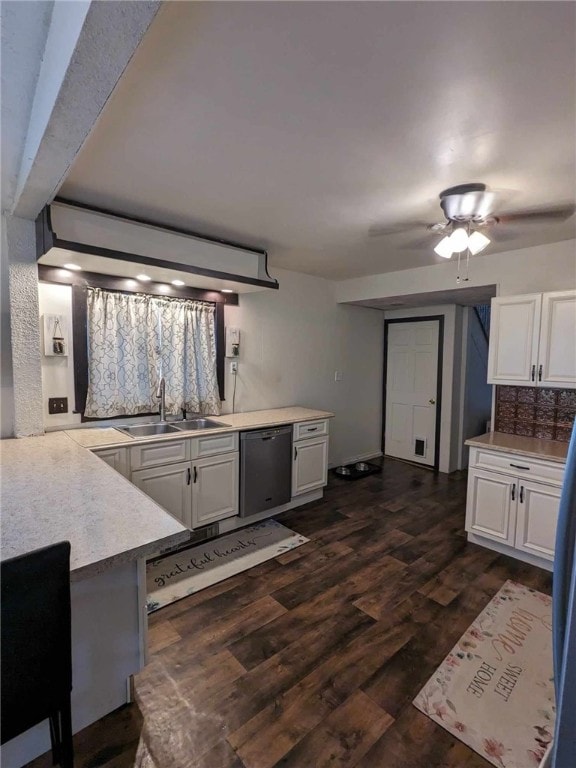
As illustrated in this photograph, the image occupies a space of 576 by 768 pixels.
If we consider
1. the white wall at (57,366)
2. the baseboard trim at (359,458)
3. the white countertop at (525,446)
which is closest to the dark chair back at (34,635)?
the white wall at (57,366)

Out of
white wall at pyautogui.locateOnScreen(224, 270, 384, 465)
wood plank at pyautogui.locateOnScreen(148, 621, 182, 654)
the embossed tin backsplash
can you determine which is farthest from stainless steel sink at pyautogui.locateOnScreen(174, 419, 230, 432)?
the embossed tin backsplash

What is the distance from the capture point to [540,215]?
2420 mm

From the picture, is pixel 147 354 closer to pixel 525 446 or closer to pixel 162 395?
pixel 162 395

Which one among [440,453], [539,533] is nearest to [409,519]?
[539,533]

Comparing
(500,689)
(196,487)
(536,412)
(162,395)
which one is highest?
(162,395)

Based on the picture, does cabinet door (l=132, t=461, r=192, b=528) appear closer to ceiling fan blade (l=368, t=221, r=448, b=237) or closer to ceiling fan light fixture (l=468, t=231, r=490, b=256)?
ceiling fan blade (l=368, t=221, r=448, b=237)

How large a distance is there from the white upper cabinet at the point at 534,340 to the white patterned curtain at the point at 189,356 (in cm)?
250

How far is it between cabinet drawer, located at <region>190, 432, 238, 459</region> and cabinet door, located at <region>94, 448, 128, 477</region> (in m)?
0.50

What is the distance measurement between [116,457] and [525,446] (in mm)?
3034

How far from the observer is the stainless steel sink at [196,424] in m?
3.25

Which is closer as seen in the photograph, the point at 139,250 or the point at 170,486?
the point at 139,250

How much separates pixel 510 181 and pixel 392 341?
350 cm

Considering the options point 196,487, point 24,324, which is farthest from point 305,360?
point 24,324

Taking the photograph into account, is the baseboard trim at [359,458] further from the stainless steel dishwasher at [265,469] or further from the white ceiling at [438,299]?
the white ceiling at [438,299]
